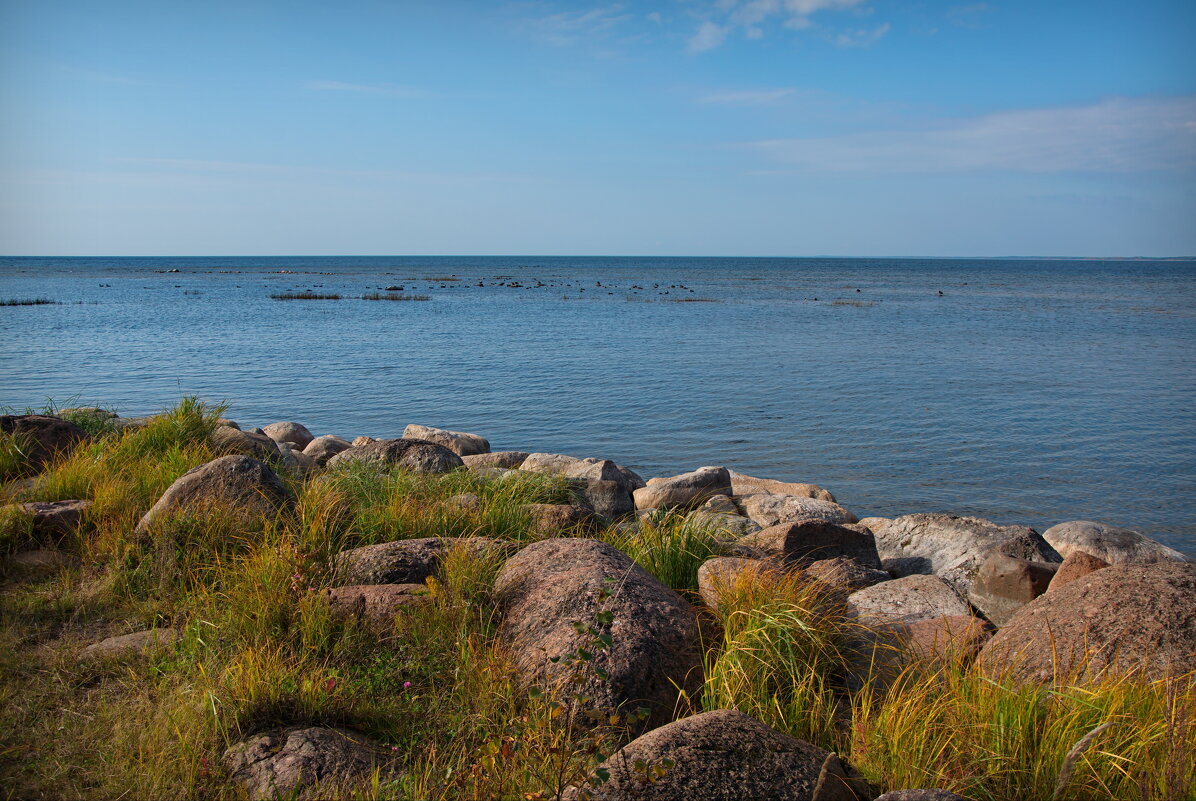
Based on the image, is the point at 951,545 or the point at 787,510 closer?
the point at 951,545

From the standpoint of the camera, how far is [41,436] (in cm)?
886

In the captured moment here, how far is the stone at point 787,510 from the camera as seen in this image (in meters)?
9.89

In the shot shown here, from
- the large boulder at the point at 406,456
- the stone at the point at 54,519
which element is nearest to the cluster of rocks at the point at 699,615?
the large boulder at the point at 406,456

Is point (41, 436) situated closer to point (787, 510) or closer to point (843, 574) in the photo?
point (843, 574)

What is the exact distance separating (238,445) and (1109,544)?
10043 millimetres

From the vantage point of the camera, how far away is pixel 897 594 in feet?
19.8

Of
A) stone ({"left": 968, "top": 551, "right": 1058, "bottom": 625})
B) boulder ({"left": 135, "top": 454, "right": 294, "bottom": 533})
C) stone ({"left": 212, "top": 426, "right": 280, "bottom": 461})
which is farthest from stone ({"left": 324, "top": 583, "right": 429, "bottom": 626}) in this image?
stone ({"left": 968, "top": 551, "right": 1058, "bottom": 625})

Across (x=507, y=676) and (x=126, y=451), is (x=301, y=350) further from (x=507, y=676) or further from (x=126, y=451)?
(x=507, y=676)

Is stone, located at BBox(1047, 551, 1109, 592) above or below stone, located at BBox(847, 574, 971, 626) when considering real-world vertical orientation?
above

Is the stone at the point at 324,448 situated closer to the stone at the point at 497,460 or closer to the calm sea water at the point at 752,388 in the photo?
the stone at the point at 497,460

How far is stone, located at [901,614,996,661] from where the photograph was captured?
477 cm

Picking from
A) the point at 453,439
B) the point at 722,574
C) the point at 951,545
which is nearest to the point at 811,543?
the point at 722,574

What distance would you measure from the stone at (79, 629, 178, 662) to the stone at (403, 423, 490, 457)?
848 centimetres

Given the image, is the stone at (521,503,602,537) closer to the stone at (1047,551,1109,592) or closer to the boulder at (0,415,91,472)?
the stone at (1047,551,1109,592)
